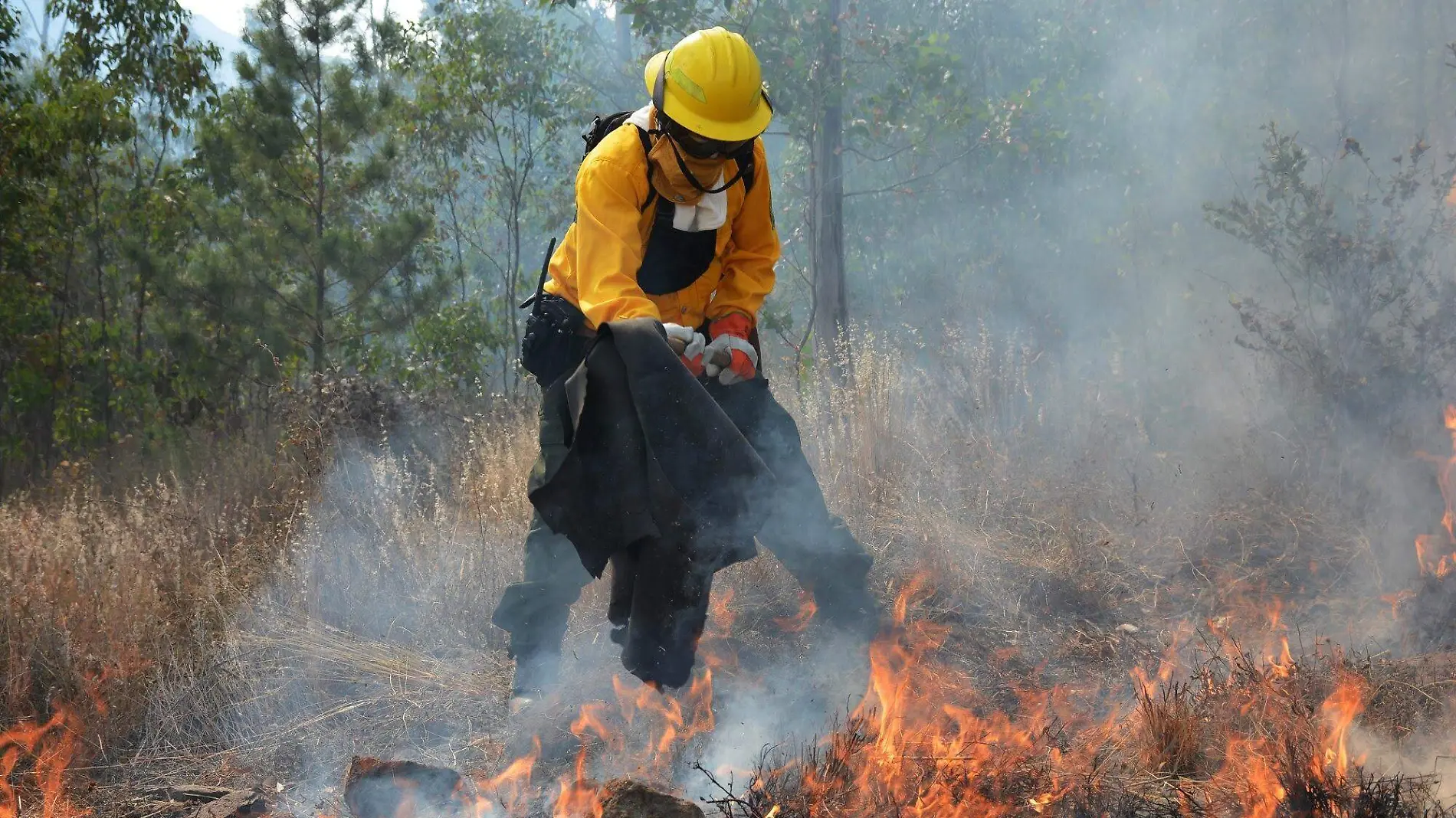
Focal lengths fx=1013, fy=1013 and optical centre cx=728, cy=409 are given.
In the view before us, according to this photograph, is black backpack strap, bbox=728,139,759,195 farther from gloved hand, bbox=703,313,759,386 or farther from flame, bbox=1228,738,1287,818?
flame, bbox=1228,738,1287,818

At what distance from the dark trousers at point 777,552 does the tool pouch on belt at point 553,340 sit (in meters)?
0.45

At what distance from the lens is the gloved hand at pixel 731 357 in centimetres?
323

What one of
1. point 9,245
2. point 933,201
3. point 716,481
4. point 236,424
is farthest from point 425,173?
point 716,481

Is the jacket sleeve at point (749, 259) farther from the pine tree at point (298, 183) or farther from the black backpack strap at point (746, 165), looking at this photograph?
the pine tree at point (298, 183)

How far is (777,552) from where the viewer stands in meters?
3.48

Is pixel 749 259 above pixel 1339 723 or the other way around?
above

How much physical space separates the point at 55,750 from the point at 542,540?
1.92 metres

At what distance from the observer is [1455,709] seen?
3264 millimetres

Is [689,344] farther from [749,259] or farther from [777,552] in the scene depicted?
[777,552]

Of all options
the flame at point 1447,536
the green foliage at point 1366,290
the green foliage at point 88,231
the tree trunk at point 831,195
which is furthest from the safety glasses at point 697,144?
the green foliage at point 88,231

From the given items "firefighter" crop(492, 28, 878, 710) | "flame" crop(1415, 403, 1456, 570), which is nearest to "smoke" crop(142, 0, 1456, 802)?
"flame" crop(1415, 403, 1456, 570)

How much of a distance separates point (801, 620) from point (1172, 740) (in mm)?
1607

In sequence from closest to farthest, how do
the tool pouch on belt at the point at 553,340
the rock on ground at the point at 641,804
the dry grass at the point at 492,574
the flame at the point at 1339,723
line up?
the rock on ground at the point at 641,804
the flame at the point at 1339,723
the tool pouch on belt at the point at 553,340
the dry grass at the point at 492,574

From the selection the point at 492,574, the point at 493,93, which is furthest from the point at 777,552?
the point at 493,93
